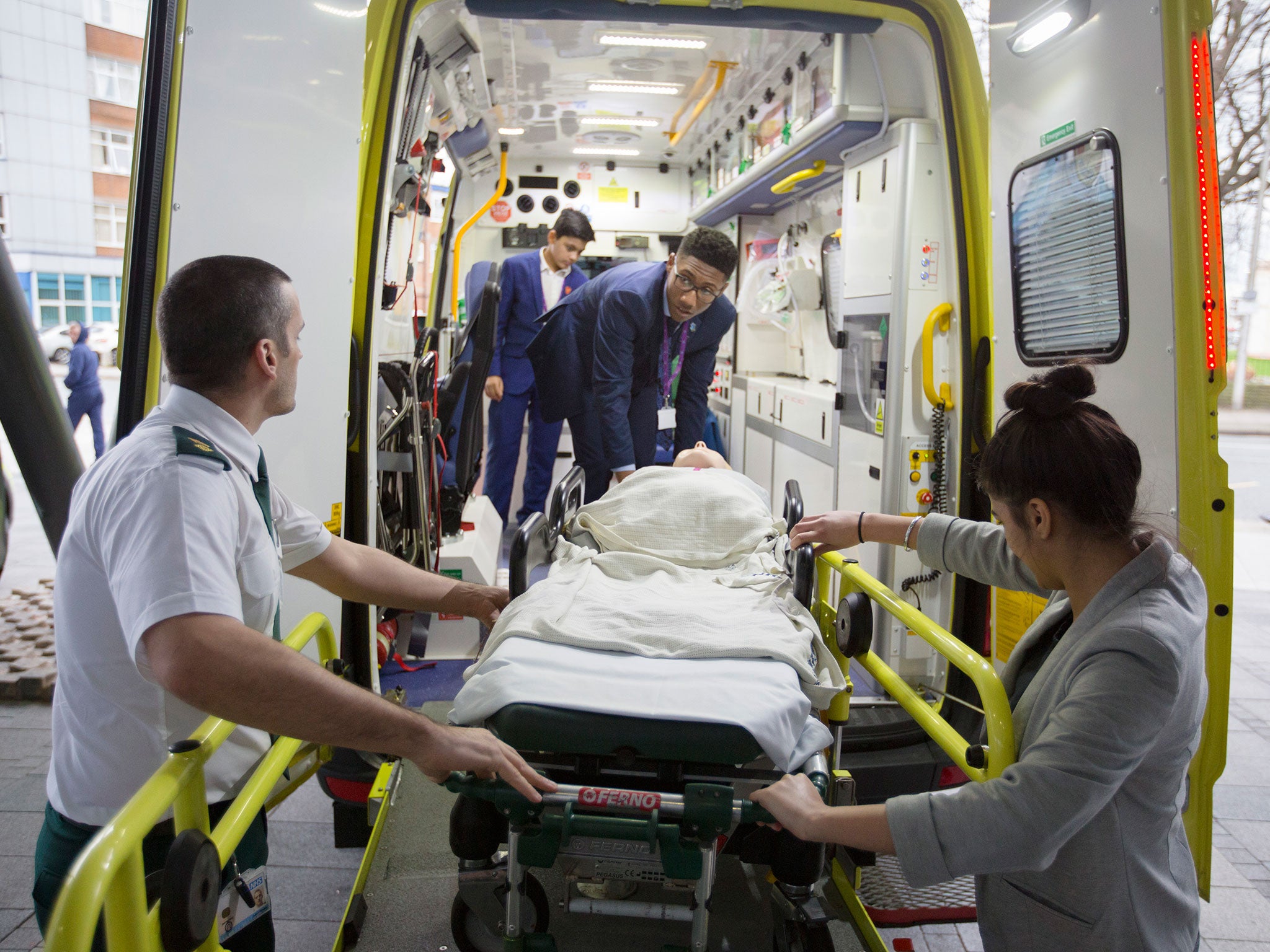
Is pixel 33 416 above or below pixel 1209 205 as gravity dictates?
below

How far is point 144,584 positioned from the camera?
1305mm

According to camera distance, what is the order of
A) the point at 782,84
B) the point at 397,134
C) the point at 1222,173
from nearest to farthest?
the point at 1222,173 < the point at 397,134 < the point at 782,84

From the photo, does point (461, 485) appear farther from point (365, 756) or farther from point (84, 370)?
point (84, 370)

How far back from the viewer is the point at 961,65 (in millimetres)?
3150

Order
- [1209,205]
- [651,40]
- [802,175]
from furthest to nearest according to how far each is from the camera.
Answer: [802,175], [651,40], [1209,205]

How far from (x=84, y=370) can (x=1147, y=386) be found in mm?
8695

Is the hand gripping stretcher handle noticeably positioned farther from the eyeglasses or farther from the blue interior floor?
the eyeglasses

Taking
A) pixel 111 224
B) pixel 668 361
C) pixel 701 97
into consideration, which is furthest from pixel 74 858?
pixel 701 97

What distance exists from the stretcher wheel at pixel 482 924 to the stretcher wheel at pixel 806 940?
1.90ft

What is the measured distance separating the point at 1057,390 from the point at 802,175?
396 cm

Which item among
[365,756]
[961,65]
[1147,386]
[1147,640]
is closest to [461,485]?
[365,756]

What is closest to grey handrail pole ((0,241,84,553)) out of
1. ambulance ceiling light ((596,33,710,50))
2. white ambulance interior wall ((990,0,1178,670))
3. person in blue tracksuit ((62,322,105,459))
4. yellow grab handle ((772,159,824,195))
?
white ambulance interior wall ((990,0,1178,670))

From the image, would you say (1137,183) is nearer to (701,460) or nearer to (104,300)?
(701,460)

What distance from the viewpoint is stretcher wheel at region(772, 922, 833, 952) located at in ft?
6.70
